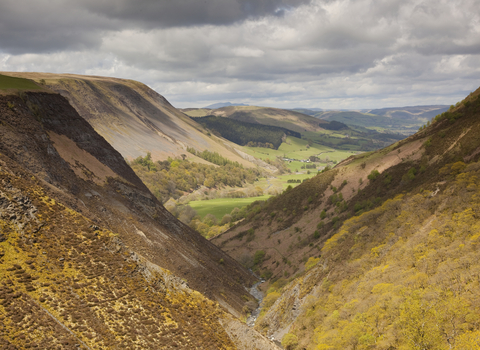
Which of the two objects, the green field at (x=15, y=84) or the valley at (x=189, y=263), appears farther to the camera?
the green field at (x=15, y=84)

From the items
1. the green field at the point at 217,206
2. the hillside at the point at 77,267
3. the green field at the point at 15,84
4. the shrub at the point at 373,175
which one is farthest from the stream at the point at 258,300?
the green field at the point at 217,206

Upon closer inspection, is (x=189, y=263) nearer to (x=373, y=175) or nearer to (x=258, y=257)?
(x=258, y=257)

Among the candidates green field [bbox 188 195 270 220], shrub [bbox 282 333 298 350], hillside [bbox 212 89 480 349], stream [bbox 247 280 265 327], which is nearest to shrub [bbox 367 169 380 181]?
hillside [bbox 212 89 480 349]

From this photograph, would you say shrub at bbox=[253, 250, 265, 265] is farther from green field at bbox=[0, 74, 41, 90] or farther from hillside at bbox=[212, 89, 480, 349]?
green field at bbox=[0, 74, 41, 90]

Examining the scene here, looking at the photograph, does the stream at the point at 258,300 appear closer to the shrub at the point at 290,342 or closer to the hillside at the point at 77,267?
the hillside at the point at 77,267

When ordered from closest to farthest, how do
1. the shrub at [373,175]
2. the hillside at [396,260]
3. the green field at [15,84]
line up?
the hillside at [396,260]
the green field at [15,84]
the shrub at [373,175]

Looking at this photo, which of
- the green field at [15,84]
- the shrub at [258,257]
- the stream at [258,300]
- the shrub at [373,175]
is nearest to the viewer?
the green field at [15,84]

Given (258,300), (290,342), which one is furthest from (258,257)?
(290,342)

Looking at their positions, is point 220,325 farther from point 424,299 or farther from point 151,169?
point 151,169
